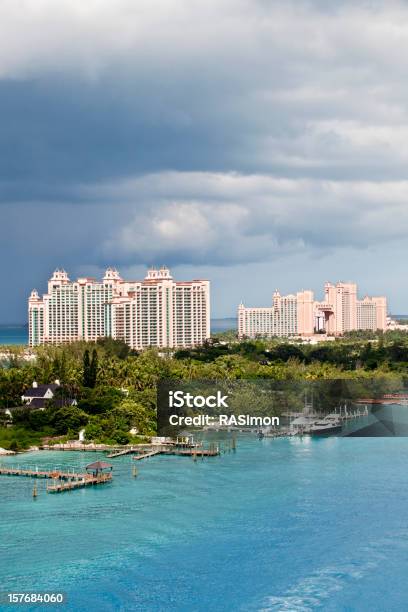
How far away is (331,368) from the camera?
94.5ft

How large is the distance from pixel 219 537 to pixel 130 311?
112ft

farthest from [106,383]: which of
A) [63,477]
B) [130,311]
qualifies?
[130,311]

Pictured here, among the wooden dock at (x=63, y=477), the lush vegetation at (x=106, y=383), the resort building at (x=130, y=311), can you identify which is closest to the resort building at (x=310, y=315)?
the resort building at (x=130, y=311)

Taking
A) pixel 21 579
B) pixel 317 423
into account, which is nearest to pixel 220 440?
pixel 317 423

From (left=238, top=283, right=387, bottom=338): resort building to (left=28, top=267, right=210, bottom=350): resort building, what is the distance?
17.7m

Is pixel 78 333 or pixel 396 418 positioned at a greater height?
pixel 78 333

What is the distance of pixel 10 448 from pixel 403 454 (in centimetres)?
801

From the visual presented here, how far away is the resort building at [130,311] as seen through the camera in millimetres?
44625

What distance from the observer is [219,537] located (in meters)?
11.1

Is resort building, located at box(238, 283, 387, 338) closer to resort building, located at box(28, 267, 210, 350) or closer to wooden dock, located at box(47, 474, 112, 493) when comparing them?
resort building, located at box(28, 267, 210, 350)

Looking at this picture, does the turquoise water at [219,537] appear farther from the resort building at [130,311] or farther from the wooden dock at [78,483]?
the resort building at [130,311]

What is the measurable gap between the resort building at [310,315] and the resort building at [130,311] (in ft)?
58.1

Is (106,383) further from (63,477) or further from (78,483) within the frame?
(78,483)

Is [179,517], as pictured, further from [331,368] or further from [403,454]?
[331,368]
